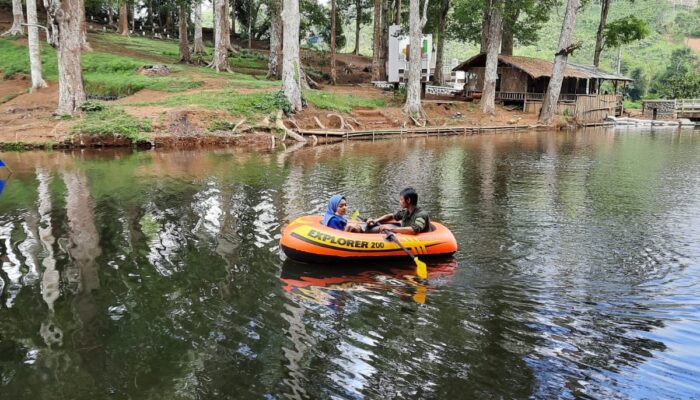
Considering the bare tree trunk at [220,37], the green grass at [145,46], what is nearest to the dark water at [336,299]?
the bare tree trunk at [220,37]

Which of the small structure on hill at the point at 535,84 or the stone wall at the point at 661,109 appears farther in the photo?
the stone wall at the point at 661,109

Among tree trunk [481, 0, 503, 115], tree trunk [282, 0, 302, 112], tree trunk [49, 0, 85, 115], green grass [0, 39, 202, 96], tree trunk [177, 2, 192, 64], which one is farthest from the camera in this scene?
tree trunk [177, 2, 192, 64]

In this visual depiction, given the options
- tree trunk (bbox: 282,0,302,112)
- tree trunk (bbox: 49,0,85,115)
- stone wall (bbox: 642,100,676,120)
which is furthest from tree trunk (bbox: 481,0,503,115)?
tree trunk (bbox: 49,0,85,115)

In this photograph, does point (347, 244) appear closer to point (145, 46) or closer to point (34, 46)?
point (34, 46)

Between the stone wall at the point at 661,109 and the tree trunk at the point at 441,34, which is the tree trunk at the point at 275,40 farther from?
the stone wall at the point at 661,109

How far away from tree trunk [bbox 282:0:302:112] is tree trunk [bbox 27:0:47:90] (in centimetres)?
1180

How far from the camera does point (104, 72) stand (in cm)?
3148

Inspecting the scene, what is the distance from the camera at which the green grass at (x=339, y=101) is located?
30462mm

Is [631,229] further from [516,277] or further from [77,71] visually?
[77,71]

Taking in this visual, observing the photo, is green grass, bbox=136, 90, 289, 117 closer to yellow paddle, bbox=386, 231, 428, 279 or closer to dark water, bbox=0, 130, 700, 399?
dark water, bbox=0, 130, 700, 399

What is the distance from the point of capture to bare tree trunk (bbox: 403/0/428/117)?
1198 inches

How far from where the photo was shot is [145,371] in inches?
233

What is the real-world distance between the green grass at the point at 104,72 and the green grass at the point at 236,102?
2.59 meters

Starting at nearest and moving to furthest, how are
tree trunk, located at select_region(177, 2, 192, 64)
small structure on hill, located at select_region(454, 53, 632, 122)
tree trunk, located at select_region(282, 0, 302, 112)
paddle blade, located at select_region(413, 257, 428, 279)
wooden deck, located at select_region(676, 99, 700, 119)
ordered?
paddle blade, located at select_region(413, 257, 428, 279) → tree trunk, located at select_region(282, 0, 302, 112) → tree trunk, located at select_region(177, 2, 192, 64) → small structure on hill, located at select_region(454, 53, 632, 122) → wooden deck, located at select_region(676, 99, 700, 119)
